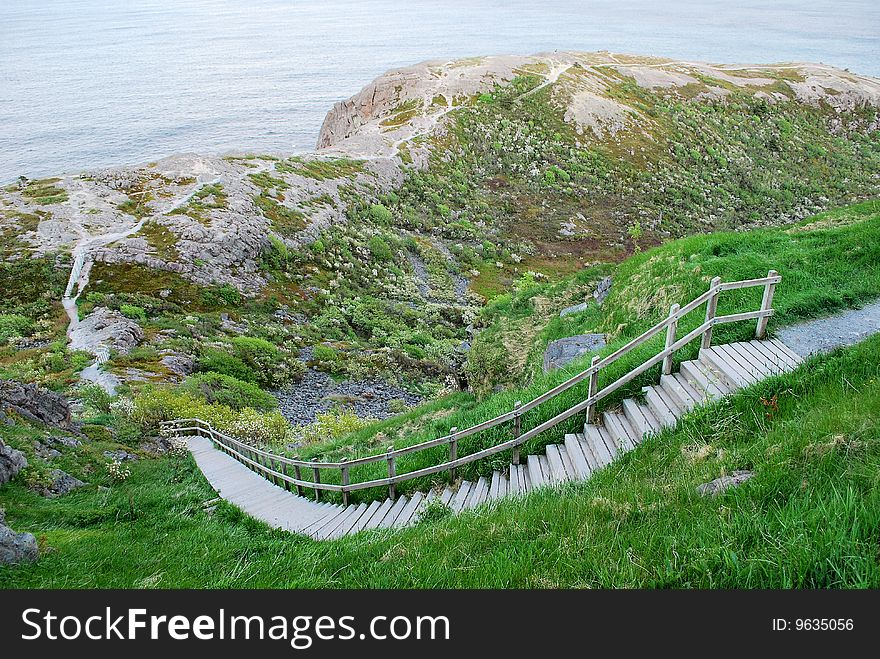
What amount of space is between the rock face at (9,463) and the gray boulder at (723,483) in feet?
40.2

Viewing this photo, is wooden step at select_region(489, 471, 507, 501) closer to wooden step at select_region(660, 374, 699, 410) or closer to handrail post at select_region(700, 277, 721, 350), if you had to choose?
wooden step at select_region(660, 374, 699, 410)

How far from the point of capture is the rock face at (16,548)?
6.01 metres

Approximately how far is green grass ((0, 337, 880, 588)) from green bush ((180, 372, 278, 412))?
11.9m

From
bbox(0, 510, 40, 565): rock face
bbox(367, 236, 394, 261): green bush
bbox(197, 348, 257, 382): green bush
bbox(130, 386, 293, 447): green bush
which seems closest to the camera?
bbox(0, 510, 40, 565): rock face

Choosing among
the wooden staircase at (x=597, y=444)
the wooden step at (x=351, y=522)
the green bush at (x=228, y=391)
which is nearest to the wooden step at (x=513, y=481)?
the wooden staircase at (x=597, y=444)

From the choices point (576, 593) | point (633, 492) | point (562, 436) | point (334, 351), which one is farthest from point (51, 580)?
point (334, 351)

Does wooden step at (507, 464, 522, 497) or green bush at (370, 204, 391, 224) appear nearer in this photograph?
wooden step at (507, 464, 522, 497)

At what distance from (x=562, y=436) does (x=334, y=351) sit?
1848 centimetres

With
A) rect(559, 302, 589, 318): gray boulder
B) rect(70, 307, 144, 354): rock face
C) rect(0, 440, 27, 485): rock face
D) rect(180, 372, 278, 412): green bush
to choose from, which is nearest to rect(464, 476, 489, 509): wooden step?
rect(0, 440, 27, 485): rock face

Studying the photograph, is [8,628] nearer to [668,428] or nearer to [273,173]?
[668,428]

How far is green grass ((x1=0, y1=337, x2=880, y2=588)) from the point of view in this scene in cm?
414

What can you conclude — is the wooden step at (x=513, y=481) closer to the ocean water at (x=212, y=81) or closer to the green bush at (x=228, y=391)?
the green bush at (x=228, y=391)

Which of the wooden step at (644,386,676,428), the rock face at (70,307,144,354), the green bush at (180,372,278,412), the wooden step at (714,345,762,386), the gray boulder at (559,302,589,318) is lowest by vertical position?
the green bush at (180,372,278,412)

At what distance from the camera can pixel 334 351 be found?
26188 mm
